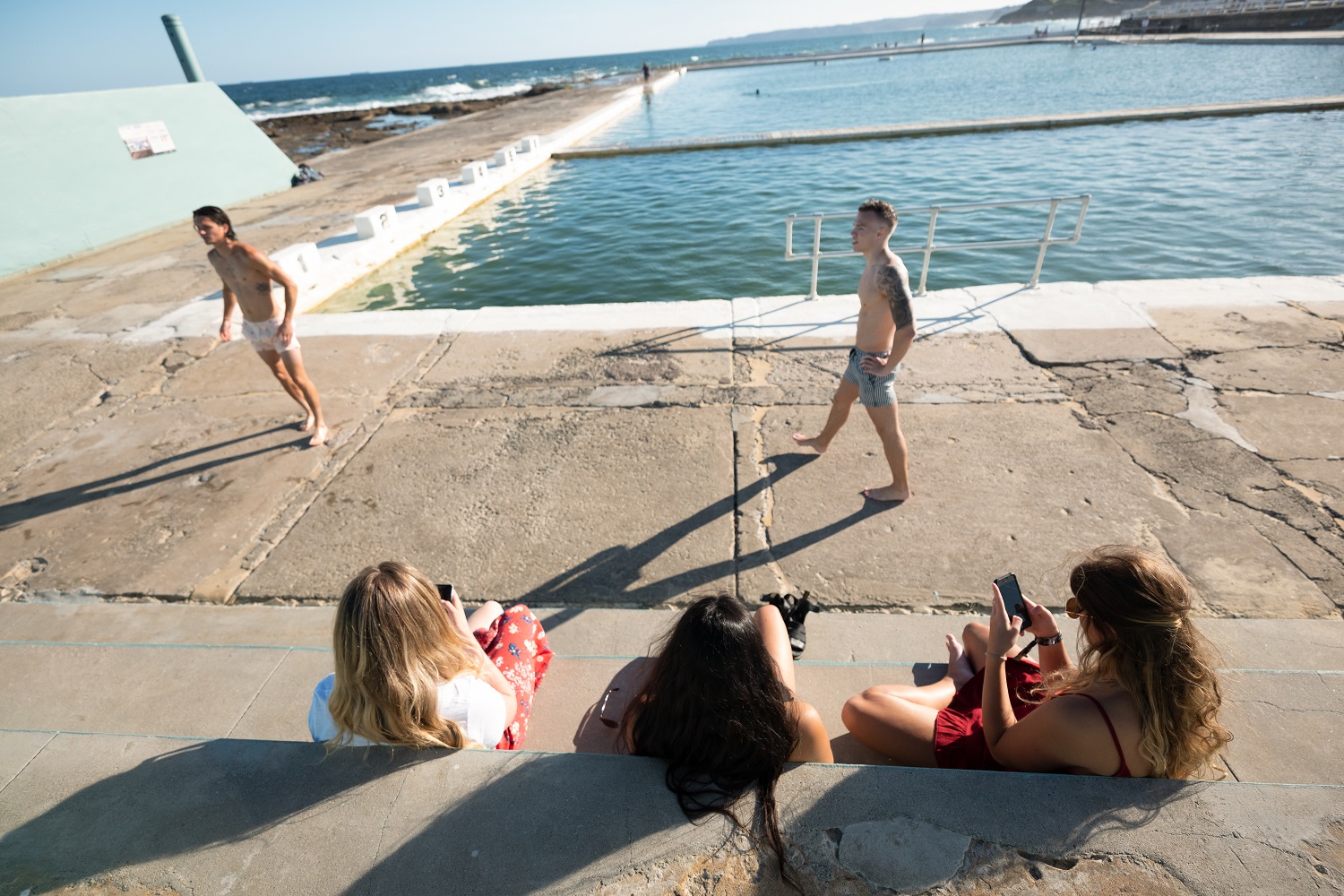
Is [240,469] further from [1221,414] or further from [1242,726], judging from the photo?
[1221,414]

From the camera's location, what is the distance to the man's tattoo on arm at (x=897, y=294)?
3512mm

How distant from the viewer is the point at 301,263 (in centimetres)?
845

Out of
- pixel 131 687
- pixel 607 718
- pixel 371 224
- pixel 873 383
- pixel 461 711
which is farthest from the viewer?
pixel 371 224

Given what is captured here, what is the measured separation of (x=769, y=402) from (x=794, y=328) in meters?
1.62

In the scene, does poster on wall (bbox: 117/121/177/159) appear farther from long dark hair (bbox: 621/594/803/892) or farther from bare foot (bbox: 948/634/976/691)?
bare foot (bbox: 948/634/976/691)

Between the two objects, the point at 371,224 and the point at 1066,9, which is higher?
the point at 1066,9

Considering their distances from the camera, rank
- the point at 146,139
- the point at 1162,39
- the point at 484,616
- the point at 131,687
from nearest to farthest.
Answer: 1. the point at 484,616
2. the point at 131,687
3. the point at 146,139
4. the point at 1162,39

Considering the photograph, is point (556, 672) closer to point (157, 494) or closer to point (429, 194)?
point (157, 494)

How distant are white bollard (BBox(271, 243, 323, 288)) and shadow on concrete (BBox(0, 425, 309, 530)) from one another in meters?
4.20

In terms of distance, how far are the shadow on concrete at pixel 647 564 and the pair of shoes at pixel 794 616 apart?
0.58m

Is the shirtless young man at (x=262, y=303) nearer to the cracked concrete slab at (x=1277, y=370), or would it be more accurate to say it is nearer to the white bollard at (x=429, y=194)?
the cracked concrete slab at (x=1277, y=370)

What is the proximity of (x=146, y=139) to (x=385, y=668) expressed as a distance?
53.7 ft

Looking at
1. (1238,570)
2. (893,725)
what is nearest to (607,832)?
(893,725)

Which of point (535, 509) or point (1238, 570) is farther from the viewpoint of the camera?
point (535, 509)
